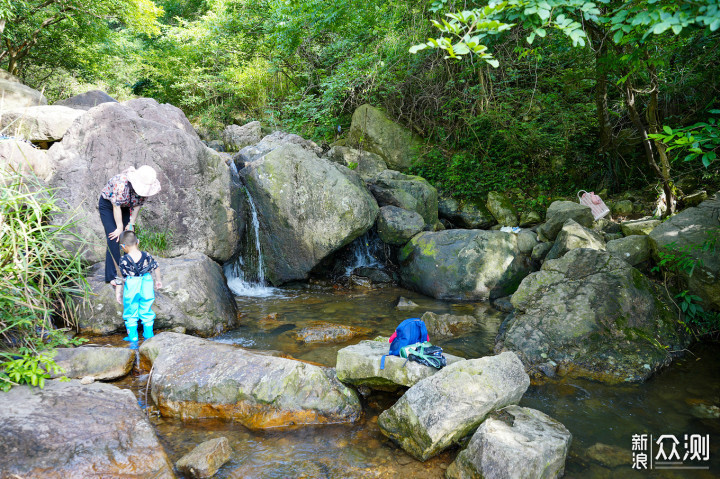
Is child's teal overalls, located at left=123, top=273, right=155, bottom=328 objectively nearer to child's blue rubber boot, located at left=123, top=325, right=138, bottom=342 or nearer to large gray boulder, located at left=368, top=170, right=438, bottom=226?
child's blue rubber boot, located at left=123, top=325, right=138, bottom=342

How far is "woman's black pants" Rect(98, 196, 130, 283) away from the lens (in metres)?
5.04

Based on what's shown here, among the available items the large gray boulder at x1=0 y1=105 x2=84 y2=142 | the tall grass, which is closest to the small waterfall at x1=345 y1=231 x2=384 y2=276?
the tall grass

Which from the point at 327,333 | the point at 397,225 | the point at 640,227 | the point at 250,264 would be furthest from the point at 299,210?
the point at 640,227

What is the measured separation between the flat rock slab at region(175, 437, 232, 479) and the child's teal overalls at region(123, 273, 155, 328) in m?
2.17

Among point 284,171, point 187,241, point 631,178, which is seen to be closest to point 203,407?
point 187,241

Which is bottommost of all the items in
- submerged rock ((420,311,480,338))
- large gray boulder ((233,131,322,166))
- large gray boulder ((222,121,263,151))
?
submerged rock ((420,311,480,338))

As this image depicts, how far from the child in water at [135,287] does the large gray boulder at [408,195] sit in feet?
18.1

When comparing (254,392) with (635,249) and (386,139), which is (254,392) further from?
(386,139)

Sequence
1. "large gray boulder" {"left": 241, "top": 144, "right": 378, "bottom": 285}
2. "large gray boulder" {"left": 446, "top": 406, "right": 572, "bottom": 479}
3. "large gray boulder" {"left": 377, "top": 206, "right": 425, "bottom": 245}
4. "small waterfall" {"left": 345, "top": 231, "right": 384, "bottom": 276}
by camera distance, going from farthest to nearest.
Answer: "small waterfall" {"left": 345, "top": 231, "right": 384, "bottom": 276} < "large gray boulder" {"left": 377, "top": 206, "right": 425, "bottom": 245} < "large gray boulder" {"left": 241, "top": 144, "right": 378, "bottom": 285} < "large gray boulder" {"left": 446, "top": 406, "right": 572, "bottom": 479}

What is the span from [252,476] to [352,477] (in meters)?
0.74

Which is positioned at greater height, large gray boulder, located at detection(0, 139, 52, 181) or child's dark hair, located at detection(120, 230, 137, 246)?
large gray boulder, located at detection(0, 139, 52, 181)

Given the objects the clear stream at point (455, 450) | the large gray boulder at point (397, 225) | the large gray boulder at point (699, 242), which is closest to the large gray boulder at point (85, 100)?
the large gray boulder at point (397, 225)

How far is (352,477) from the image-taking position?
3141 millimetres

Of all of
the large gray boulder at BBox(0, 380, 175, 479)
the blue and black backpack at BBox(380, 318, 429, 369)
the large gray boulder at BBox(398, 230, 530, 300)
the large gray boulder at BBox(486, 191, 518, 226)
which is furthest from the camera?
the large gray boulder at BBox(486, 191, 518, 226)
